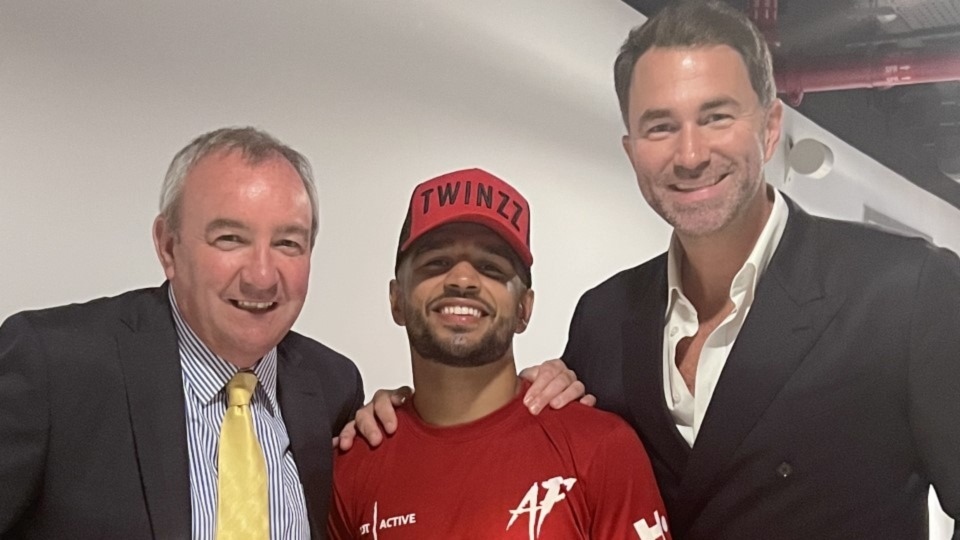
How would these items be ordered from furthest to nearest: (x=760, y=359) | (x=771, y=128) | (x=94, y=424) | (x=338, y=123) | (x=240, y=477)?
(x=338, y=123)
(x=771, y=128)
(x=760, y=359)
(x=240, y=477)
(x=94, y=424)

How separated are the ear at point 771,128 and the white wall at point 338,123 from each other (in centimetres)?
111

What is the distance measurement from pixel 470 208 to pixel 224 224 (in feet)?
1.48

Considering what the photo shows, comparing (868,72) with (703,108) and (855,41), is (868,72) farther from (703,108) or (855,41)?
(703,108)

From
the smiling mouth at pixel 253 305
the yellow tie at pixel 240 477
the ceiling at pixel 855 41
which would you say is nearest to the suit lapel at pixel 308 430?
the yellow tie at pixel 240 477

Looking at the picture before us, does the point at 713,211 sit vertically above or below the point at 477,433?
above

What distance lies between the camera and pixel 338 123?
2418mm

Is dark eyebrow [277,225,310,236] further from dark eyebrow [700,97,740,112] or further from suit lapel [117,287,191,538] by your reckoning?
dark eyebrow [700,97,740,112]

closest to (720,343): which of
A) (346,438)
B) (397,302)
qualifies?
(397,302)

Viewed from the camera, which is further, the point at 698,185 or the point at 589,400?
the point at 589,400

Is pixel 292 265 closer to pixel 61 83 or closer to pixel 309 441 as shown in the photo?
pixel 309 441

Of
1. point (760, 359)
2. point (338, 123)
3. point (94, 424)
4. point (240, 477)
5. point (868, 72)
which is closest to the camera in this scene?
point (94, 424)

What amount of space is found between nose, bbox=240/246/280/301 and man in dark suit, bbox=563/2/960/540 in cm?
67

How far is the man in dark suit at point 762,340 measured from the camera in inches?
61.0

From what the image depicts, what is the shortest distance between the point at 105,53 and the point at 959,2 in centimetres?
328
